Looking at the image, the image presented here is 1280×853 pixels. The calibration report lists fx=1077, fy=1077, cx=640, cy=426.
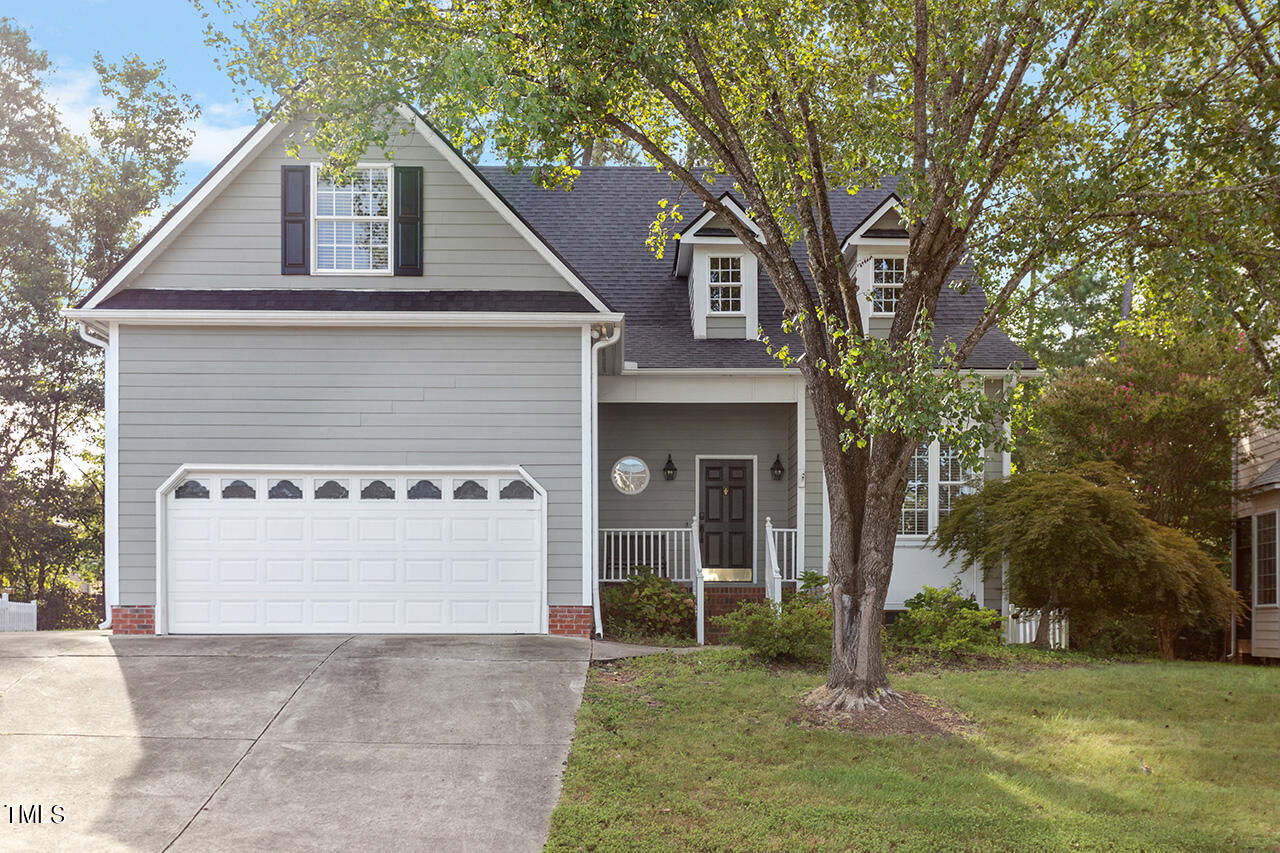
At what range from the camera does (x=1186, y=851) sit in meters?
6.61

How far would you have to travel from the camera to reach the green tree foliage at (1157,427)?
15930 mm

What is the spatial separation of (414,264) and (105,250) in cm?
1481

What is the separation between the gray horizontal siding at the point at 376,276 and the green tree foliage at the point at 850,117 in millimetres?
1662

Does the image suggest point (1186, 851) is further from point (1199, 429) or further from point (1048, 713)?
point (1199, 429)

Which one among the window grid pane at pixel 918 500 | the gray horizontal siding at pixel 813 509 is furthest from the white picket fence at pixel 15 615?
the window grid pane at pixel 918 500

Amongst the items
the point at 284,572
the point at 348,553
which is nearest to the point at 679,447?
the point at 348,553

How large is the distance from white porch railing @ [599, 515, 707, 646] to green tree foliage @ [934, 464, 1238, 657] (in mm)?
3534

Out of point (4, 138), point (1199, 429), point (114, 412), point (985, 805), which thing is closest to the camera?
point (985, 805)

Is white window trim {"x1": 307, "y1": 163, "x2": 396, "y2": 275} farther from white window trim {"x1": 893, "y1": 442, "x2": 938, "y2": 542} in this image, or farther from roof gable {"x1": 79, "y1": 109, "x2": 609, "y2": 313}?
white window trim {"x1": 893, "y1": 442, "x2": 938, "y2": 542}

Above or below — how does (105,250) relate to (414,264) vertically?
above

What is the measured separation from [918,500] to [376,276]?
8.01 meters

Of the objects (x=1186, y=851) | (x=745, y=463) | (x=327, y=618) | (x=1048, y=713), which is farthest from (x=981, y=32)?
(x=327, y=618)

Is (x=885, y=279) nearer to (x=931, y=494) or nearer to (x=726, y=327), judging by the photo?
(x=726, y=327)

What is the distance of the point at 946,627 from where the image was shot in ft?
42.7
